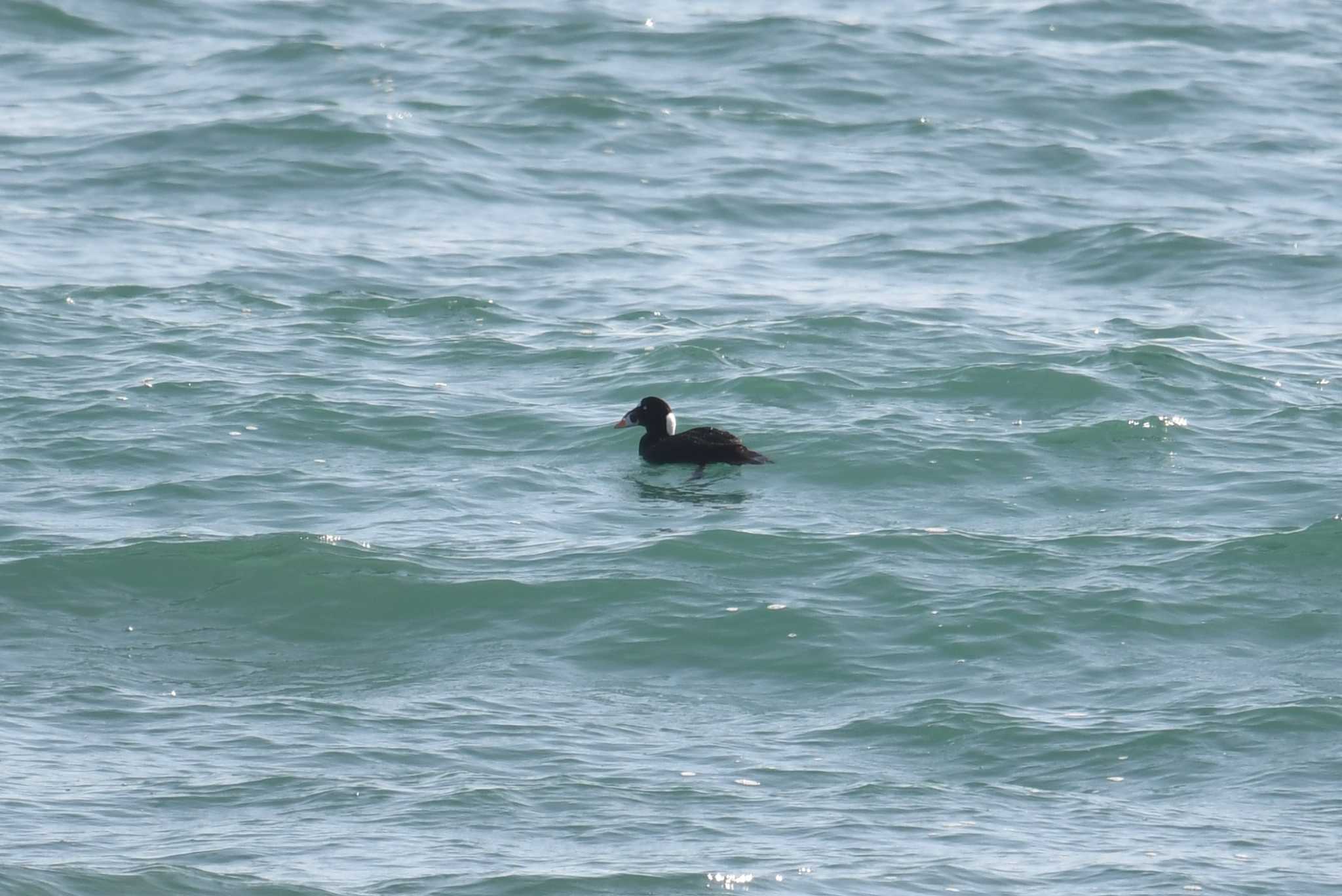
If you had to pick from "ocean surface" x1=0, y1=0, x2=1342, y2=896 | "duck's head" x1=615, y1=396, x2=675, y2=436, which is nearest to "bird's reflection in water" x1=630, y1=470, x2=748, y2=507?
"ocean surface" x1=0, y1=0, x2=1342, y2=896

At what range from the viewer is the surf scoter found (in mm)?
14836

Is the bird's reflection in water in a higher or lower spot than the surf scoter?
lower

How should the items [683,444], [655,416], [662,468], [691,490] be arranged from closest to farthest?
[691,490] < [683,444] < [662,468] < [655,416]

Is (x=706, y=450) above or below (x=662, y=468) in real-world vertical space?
above

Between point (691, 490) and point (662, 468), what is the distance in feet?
1.81

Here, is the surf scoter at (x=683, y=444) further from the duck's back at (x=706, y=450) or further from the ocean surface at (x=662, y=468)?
the ocean surface at (x=662, y=468)

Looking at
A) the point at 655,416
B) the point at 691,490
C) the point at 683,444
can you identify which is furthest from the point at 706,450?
the point at 655,416

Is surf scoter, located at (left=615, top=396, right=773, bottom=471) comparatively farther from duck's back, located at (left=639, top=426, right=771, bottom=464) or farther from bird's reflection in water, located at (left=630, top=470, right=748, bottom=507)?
bird's reflection in water, located at (left=630, top=470, right=748, bottom=507)

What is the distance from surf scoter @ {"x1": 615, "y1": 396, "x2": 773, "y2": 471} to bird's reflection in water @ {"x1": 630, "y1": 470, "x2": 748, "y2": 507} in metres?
0.11

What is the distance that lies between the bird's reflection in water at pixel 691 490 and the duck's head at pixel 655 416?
0.41 meters

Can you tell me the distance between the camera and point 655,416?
15.3 meters

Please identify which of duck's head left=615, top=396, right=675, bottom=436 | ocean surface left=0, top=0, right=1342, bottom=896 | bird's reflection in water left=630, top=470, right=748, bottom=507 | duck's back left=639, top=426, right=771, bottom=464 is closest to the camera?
ocean surface left=0, top=0, right=1342, bottom=896

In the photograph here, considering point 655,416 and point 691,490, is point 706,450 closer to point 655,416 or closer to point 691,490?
point 691,490

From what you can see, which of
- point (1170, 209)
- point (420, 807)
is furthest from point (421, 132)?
point (420, 807)
